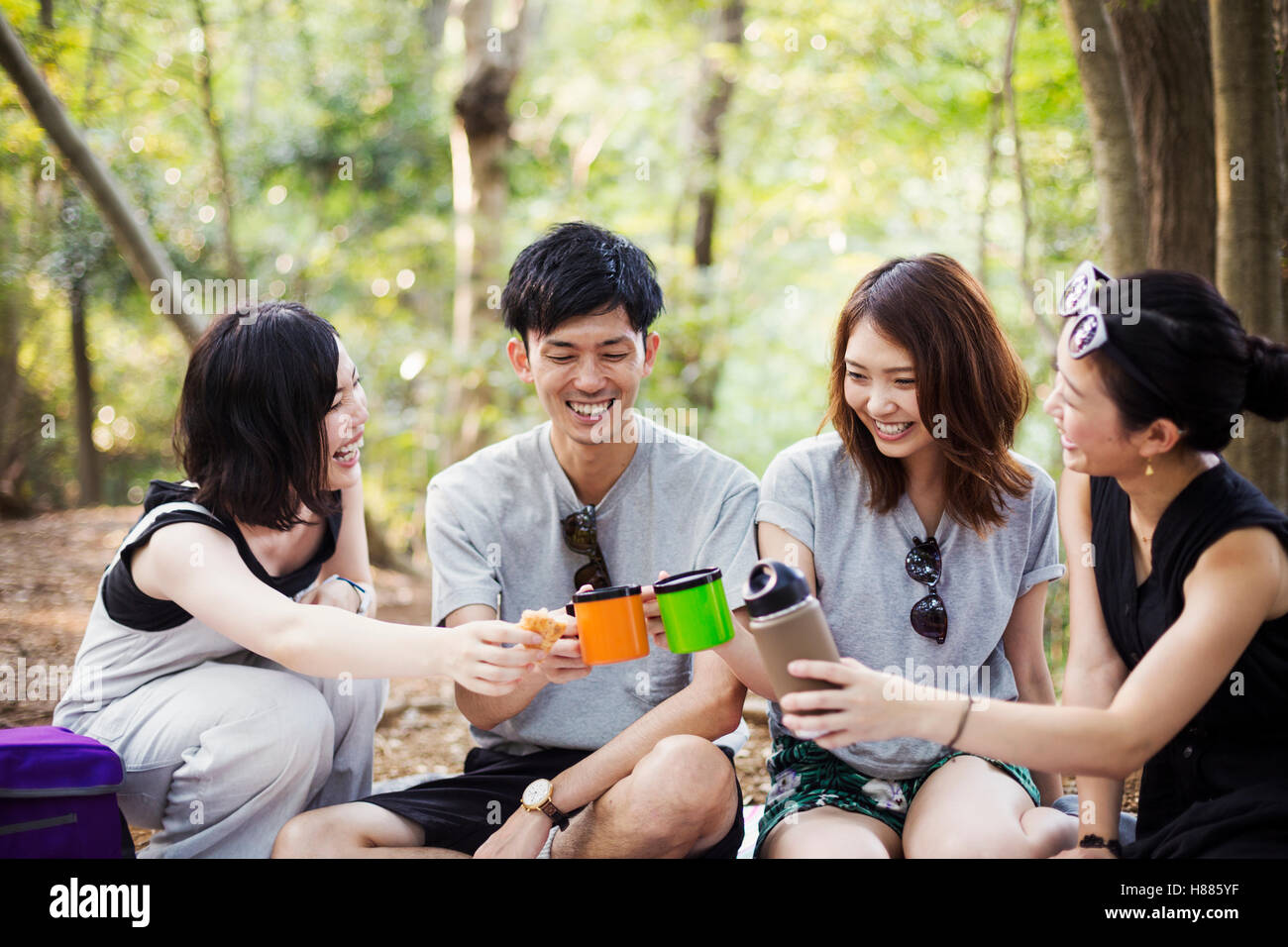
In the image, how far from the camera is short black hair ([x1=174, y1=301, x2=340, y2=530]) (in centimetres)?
271

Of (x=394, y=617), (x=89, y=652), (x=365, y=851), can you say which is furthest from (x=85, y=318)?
(x=365, y=851)

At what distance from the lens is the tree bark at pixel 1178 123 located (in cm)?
425

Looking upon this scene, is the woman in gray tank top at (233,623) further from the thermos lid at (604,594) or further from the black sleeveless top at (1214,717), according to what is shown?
the black sleeveless top at (1214,717)

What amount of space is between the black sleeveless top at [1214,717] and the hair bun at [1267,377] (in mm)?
164

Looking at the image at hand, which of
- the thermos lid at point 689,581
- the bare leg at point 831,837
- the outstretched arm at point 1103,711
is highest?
the thermos lid at point 689,581

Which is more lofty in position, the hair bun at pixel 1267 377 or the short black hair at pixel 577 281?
the short black hair at pixel 577 281

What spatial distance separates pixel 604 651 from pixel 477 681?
0.30 metres

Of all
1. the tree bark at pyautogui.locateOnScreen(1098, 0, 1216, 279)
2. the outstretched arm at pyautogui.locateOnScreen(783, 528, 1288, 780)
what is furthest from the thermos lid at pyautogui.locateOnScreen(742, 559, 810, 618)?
the tree bark at pyautogui.locateOnScreen(1098, 0, 1216, 279)

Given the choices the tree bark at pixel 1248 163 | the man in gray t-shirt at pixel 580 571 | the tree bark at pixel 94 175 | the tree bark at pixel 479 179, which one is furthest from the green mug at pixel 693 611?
the tree bark at pixel 479 179

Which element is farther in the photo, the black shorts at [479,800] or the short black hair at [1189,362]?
the black shorts at [479,800]

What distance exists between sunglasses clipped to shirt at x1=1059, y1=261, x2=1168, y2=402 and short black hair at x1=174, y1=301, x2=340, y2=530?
6.04ft

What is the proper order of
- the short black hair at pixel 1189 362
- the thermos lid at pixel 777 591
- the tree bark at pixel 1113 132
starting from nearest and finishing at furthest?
the thermos lid at pixel 777 591 < the short black hair at pixel 1189 362 < the tree bark at pixel 1113 132

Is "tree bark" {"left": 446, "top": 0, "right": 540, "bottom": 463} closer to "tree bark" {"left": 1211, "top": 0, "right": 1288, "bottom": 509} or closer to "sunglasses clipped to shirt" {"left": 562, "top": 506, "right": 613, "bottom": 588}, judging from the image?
"sunglasses clipped to shirt" {"left": 562, "top": 506, "right": 613, "bottom": 588}
